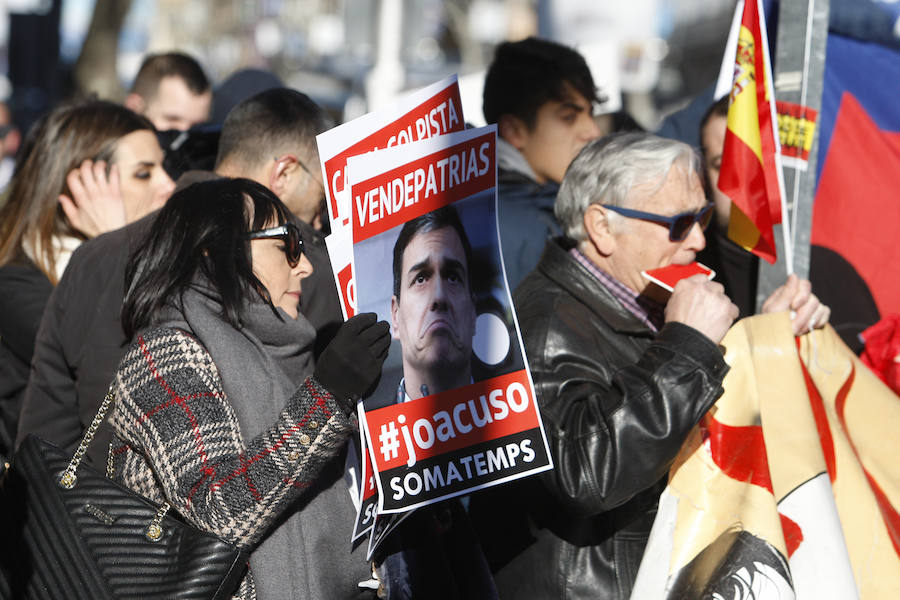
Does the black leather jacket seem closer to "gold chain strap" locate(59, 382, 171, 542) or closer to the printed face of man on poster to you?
the printed face of man on poster

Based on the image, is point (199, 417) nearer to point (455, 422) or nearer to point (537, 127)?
point (455, 422)

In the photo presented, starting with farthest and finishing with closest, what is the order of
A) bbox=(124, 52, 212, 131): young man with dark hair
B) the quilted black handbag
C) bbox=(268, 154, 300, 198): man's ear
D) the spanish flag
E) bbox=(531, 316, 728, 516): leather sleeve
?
bbox=(124, 52, 212, 131): young man with dark hair < bbox=(268, 154, 300, 198): man's ear < the spanish flag < bbox=(531, 316, 728, 516): leather sleeve < the quilted black handbag

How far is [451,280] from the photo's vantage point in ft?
8.49

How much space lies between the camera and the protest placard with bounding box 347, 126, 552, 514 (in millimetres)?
2486

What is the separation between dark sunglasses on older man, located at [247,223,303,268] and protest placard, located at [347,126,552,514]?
36 cm

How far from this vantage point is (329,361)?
246 cm

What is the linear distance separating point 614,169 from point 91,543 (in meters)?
1.67

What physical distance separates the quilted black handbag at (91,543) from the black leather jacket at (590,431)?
0.81 metres

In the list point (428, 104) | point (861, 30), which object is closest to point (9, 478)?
point (428, 104)

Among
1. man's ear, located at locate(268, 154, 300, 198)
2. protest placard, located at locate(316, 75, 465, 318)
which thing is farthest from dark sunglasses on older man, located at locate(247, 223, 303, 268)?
man's ear, located at locate(268, 154, 300, 198)

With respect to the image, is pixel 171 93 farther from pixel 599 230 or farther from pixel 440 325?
pixel 440 325

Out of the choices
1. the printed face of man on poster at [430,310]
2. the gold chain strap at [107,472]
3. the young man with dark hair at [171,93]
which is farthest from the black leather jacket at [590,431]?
the young man with dark hair at [171,93]

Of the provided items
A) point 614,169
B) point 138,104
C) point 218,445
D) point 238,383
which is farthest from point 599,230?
point 138,104

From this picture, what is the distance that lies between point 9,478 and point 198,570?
53 centimetres
